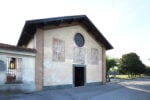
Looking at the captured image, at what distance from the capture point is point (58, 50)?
23.0m

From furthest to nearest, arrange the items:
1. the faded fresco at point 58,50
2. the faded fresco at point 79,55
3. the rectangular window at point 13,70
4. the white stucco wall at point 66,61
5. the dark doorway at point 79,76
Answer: the dark doorway at point 79,76
the faded fresco at point 79,55
the faded fresco at point 58,50
the white stucco wall at point 66,61
the rectangular window at point 13,70

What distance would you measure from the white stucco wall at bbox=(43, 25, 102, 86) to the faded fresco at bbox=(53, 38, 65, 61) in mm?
372

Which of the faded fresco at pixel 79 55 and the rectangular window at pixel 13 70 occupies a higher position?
the faded fresco at pixel 79 55

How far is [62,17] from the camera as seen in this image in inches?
877

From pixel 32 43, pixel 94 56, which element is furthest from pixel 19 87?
pixel 94 56

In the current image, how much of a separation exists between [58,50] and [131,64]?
1688 inches

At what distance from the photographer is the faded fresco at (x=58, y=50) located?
22.6 meters

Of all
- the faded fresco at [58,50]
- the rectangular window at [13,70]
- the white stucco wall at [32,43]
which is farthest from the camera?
the faded fresco at [58,50]

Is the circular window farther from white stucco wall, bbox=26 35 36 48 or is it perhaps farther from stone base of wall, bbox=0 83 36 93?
stone base of wall, bbox=0 83 36 93

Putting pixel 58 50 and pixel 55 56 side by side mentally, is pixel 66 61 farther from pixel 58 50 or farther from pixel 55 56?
pixel 55 56

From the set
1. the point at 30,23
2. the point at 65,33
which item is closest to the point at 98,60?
the point at 65,33

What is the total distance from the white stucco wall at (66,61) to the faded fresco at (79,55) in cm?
59

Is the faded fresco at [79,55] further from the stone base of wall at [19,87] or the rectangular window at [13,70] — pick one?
the rectangular window at [13,70]

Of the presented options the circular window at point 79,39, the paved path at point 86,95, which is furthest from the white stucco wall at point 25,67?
the circular window at point 79,39
